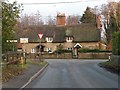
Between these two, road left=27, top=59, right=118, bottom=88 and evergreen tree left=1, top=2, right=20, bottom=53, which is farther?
evergreen tree left=1, top=2, right=20, bottom=53

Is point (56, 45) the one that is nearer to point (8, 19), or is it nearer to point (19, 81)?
point (8, 19)

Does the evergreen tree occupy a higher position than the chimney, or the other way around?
the chimney

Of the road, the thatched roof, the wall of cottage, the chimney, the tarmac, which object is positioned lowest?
the road

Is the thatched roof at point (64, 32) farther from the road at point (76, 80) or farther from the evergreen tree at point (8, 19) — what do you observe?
the evergreen tree at point (8, 19)

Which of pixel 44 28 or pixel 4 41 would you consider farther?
pixel 44 28

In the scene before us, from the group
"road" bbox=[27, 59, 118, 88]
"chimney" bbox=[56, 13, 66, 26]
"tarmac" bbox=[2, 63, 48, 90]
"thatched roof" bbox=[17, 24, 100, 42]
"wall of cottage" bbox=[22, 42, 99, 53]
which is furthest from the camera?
"chimney" bbox=[56, 13, 66, 26]

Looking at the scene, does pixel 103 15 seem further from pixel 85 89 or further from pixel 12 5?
pixel 85 89

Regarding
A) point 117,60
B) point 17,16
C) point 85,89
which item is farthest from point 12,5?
point 117,60

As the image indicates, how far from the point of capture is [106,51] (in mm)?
71875

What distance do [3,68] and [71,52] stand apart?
52228 mm

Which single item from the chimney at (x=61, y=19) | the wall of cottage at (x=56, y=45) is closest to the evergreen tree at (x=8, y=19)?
the wall of cottage at (x=56, y=45)

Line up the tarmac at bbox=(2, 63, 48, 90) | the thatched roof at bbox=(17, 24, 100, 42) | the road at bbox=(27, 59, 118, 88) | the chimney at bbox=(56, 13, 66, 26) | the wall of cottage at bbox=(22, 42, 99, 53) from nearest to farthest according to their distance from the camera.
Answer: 1. the tarmac at bbox=(2, 63, 48, 90)
2. the road at bbox=(27, 59, 118, 88)
3. the wall of cottage at bbox=(22, 42, 99, 53)
4. the thatched roof at bbox=(17, 24, 100, 42)
5. the chimney at bbox=(56, 13, 66, 26)

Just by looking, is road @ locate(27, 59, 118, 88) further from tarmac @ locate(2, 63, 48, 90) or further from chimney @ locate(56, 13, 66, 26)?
chimney @ locate(56, 13, 66, 26)

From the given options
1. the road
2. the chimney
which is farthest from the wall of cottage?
the road
